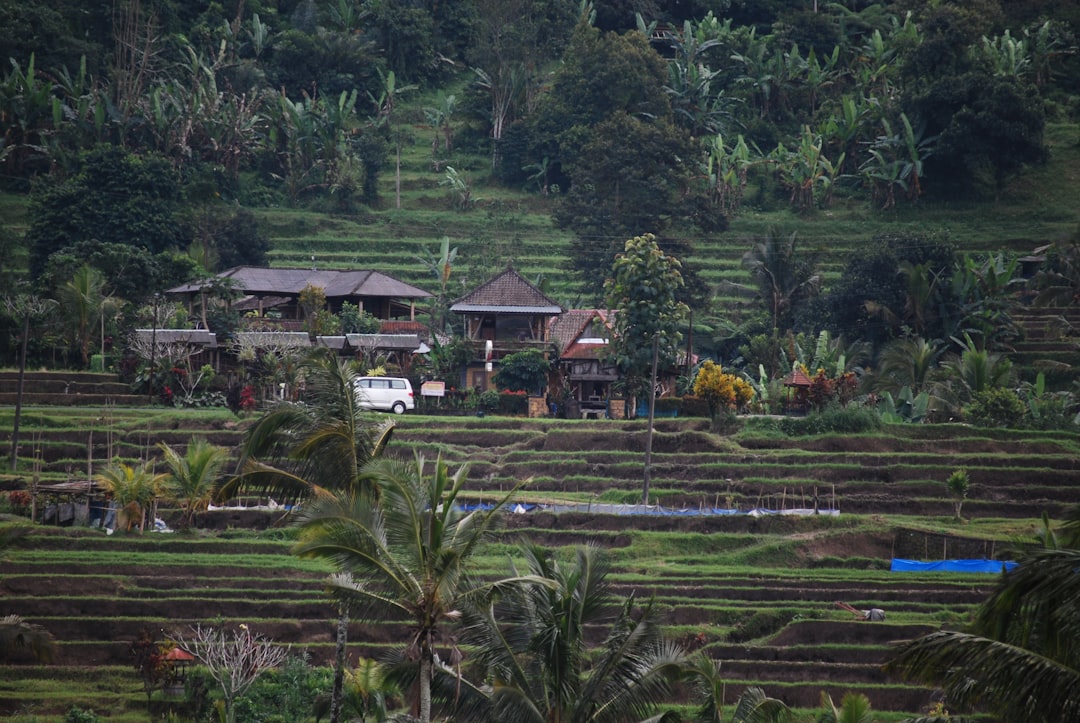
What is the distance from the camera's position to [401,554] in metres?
17.7

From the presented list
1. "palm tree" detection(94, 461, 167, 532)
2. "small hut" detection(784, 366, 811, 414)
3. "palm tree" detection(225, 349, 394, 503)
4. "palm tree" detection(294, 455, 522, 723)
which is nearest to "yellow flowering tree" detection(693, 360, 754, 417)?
"small hut" detection(784, 366, 811, 414)

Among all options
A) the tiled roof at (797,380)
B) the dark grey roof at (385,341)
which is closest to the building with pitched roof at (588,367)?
the dark grey roof at (385,341)

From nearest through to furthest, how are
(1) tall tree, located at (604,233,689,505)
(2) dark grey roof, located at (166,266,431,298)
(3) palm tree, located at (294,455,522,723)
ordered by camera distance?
(3) palm tree, located at (294,455,522,723), (1) tall tree, located at (604,233,689,505), (2) dark grey roof, located at (166,266,431,298)

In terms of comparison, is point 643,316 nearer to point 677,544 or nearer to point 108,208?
point 677,544

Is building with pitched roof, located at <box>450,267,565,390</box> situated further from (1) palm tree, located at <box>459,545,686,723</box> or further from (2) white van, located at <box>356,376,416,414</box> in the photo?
(1) palm tree, located at <box>459,545,686,723</box>

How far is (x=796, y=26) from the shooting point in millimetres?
87312

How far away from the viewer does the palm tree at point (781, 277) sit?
200 ft

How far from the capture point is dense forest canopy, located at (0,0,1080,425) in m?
60.6

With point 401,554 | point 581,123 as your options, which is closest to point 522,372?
point 581,123

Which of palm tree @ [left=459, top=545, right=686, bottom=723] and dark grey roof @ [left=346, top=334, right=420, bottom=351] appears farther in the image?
dark grey roof @ [left=346, top=334, right=420, bottom=351]

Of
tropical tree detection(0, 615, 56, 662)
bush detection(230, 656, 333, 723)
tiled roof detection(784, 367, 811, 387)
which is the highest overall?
tiled roof detection(784, 367, 811, 387)

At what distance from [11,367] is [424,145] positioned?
3696 centimetres

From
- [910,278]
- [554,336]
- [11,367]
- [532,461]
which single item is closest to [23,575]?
[532,461]

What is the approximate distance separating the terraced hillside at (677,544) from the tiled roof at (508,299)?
7617 mm
